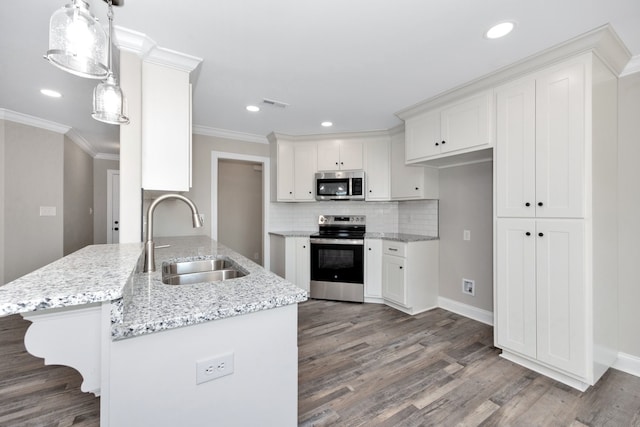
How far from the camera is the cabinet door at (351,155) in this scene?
3.98 meters

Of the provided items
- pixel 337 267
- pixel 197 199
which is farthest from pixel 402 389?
pixel 197 199

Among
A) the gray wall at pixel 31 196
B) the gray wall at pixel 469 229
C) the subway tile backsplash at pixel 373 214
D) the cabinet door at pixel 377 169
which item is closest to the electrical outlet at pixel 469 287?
the gray wall at pixel 469 229

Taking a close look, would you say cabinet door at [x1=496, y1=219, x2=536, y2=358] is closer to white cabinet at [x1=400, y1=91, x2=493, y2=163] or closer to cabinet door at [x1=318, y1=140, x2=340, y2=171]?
white cabinet at [x1=400, y1=91, x2=493, y2=163]

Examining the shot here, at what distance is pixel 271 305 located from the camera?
108 cm

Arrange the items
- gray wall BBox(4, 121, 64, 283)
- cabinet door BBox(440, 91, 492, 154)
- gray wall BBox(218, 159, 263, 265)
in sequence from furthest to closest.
Result: 1. gray wall BBox(218, 159, 263, 265)
2. gray wall BBox(4, 121, 64, 283)
3. cabinet door BBox(440, 91, 492, 154)

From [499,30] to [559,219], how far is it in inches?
52.0

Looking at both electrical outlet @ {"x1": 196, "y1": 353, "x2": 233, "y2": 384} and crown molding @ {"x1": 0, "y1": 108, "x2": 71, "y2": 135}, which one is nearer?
electrical outlet @ {"x1": 196, "y1": 353, "x2": 233, "y2": 384}

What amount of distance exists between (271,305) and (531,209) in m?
2.07

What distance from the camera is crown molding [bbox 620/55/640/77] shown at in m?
2.05

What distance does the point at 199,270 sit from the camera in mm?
2053

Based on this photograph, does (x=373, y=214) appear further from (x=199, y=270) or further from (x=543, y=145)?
(x=199, y=270)

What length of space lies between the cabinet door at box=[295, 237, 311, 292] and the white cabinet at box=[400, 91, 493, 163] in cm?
172

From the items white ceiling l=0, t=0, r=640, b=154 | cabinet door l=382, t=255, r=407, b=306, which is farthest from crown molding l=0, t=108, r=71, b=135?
cabinet door l=382, t=255, r=407, b=306

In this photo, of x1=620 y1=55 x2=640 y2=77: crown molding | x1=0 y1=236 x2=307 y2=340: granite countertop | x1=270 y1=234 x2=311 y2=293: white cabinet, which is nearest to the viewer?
x1=0 y1=236 x2=307 y2=340: granite countertop
